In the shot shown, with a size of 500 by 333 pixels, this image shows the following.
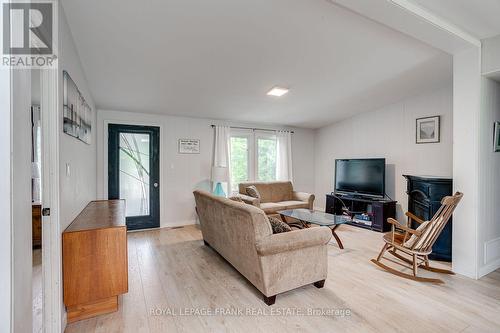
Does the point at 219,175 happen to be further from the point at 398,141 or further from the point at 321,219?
the point at 398,141

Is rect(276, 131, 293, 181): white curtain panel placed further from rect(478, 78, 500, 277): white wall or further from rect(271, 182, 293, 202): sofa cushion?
rect(478, 78, 500, 277): white wall

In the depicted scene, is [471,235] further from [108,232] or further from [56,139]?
[56,139]

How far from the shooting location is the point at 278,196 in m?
5.55

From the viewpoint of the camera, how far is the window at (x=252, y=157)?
18.9 feet

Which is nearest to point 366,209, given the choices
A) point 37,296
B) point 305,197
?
point 305,197

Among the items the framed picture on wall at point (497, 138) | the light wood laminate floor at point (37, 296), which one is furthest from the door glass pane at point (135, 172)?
the framed picture on wall at point (497, 138)

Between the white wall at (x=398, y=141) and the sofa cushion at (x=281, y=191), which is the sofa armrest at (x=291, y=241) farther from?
the white wall at (x=398, y=141)

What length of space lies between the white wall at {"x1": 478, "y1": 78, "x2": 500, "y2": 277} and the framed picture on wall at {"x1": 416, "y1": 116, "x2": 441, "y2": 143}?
1.31 m

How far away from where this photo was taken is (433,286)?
2562mm

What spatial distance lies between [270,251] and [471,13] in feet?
9.39

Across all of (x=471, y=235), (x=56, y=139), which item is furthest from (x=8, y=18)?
(x=471, y=235)

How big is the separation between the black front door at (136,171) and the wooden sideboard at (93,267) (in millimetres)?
2613

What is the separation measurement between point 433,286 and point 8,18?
3.79m

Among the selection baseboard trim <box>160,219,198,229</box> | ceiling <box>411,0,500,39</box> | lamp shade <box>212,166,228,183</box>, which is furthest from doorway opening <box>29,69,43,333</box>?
ceiling <box>411,0,500,39</box>
